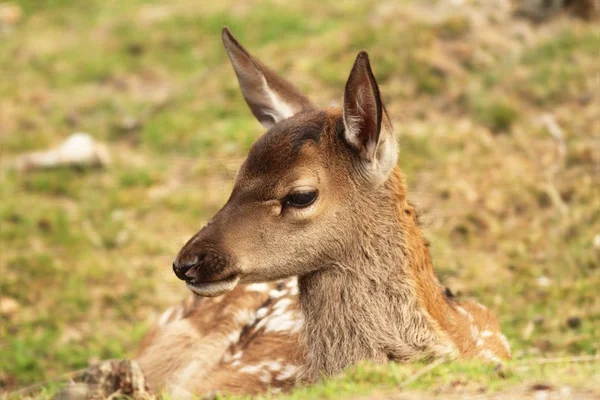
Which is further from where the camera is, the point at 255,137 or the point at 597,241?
the point at 255,137

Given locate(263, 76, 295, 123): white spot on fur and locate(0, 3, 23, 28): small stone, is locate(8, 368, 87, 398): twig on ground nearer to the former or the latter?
locate(263, 76, 295, 123): white spot on fur

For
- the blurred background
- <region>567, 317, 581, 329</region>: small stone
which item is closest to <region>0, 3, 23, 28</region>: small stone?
the blurred background

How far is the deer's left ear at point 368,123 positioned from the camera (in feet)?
12.9

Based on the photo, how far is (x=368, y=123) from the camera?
407cm

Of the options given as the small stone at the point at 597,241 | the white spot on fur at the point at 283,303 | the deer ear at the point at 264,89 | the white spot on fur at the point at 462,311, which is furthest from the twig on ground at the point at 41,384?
the small stone at the point at 597,241

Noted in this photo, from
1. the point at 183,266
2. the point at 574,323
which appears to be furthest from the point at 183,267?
the point at 574,323

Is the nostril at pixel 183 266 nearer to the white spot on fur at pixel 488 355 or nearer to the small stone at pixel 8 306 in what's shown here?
the white spot on fur at pixel 488 355

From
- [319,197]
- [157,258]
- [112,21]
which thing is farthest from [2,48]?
[319,197]

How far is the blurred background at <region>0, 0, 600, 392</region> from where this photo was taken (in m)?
6.44

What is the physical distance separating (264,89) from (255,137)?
3.68 meters

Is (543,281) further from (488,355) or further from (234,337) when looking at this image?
(234,337)

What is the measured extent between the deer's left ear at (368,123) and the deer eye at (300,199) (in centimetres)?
29

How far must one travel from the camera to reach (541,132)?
7.88 meters

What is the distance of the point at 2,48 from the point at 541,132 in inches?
267
